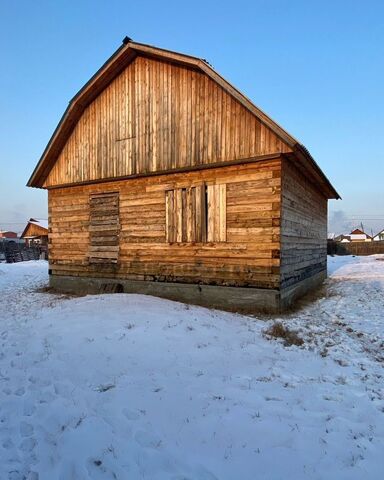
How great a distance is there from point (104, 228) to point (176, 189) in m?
3.28

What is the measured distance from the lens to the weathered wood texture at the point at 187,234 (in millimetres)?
8891

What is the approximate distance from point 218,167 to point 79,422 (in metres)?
7.46

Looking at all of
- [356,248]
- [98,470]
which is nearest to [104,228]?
[98,470]

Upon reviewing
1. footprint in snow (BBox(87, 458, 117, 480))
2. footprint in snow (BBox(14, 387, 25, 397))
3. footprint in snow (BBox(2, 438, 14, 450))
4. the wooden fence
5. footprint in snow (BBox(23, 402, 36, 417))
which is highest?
the wooden fence

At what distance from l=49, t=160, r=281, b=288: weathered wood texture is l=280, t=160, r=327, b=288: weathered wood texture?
1.63 ft

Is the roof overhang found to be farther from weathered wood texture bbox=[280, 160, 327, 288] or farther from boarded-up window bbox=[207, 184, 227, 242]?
boarded-up window bbox=[207, 184, 227, 242]

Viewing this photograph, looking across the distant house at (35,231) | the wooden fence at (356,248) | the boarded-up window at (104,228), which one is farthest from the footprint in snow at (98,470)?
the distant house at (35,231)

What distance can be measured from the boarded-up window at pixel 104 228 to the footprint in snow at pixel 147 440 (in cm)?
855

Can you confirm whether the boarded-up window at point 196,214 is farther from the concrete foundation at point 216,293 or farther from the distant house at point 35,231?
the distant house at point 35,231

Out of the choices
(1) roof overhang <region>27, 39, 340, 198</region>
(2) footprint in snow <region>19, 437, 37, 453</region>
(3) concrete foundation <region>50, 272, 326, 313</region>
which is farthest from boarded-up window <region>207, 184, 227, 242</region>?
(2) footprint in snow <region>19, 437, 37, 453</region>

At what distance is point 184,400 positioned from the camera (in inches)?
158

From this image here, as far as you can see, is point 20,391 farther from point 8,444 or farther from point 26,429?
point 8,444

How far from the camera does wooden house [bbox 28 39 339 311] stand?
29.3 feet

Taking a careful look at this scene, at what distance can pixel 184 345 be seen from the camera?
5750 millimetres
